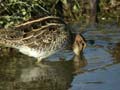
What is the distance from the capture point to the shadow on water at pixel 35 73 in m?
6.17

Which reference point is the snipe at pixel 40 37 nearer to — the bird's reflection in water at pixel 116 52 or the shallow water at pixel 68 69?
the shallow water at pixel 68 69

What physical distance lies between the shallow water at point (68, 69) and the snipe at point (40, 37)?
0.75ft

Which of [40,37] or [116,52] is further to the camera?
[116,52]

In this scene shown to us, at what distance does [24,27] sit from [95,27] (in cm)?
205

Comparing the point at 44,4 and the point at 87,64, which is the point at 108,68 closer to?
the point at 87,64

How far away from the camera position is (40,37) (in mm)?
6789

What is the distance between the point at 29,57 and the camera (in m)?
7.26

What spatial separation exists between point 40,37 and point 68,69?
55 centimetres

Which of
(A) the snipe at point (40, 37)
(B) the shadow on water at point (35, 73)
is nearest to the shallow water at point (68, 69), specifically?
(B) the shadow on water at point (35, 73)

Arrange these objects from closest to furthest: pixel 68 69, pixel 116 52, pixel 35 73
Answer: pixel 35 73 < pixel 68 69 < pixel 116 52

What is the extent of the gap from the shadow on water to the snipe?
0.19m

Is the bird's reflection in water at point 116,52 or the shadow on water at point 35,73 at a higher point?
the bird's reflection in water at point 116,52

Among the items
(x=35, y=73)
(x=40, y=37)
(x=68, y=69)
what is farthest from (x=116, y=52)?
(x=35, y=73)

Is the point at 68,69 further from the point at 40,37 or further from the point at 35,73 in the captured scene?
the point at 40,37
